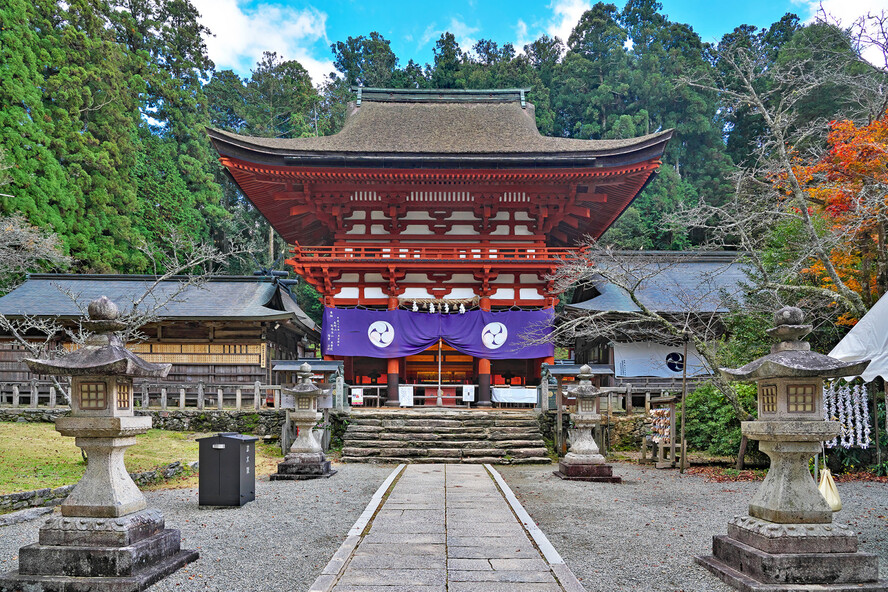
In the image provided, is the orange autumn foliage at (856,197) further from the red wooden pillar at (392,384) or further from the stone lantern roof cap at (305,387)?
the red wooden pillar at (392,384)

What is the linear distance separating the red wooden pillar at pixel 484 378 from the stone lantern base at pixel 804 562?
465 inches

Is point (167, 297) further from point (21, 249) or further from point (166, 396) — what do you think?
point (21, 249)

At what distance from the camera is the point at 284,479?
10438mm

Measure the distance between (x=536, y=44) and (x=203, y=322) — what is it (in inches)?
1672

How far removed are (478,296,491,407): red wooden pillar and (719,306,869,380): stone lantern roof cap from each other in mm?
11560

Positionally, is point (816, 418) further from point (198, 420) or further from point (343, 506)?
point (198, 420)

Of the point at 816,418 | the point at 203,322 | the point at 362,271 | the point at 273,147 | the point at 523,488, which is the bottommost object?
the point at 523,488

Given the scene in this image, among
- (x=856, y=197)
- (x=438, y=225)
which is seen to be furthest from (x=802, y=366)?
(x=438, y=225)

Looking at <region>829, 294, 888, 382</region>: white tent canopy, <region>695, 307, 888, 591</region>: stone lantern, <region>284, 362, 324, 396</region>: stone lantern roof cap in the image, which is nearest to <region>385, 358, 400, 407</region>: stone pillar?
<region>284, 362, 324, 396</region>: stone lantern roof cap

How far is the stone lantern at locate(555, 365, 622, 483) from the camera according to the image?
10.5 meters

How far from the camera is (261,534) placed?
6.57m

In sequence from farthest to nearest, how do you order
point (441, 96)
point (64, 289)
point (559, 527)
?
point (441, 96) → point (64, 289) → point (559, 527)

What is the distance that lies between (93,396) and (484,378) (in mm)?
12426

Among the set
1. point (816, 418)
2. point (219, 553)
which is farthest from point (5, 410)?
point (816, 418)
